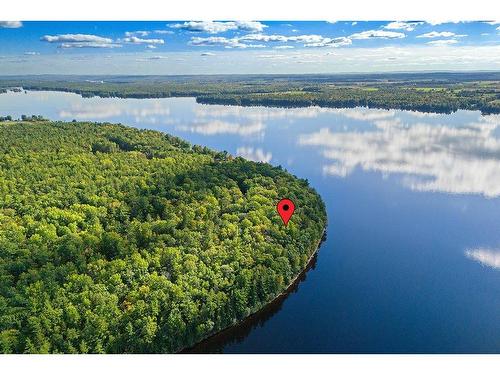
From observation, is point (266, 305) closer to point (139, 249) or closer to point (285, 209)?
point (139, 249)

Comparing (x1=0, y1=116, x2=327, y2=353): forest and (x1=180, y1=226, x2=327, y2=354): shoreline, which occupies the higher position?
(x1=0, y1=116, x2=327, y2=353): forest

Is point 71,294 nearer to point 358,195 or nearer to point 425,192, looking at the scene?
point 358,195

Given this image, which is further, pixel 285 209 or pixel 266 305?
pixel 285 209

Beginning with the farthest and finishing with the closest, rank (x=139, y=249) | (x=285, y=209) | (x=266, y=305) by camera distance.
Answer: (x=285, y=209), (x=139, y=249), (x=266, y=305)

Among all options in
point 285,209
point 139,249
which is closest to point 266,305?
point 139,249

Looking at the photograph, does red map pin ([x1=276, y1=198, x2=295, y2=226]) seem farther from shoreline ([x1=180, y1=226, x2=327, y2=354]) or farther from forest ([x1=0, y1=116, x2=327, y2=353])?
shoreline ([x1=180, y1=226, x2=327, y2=354])

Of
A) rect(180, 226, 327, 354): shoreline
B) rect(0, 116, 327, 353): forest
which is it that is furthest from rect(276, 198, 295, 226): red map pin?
rect(180, 226, 327, 354): shoreline
